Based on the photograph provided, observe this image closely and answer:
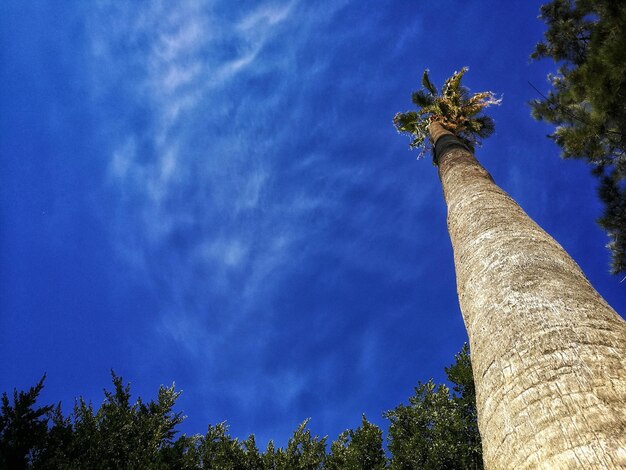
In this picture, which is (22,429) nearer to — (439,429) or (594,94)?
(439,429)

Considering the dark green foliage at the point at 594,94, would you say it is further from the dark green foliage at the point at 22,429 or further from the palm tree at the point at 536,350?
the dark green foliage at the point at 22,429

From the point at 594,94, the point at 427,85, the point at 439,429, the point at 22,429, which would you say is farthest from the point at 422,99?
the point at 22,429

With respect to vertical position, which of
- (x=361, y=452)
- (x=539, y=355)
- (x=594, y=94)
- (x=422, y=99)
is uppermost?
(x=422, y=99)

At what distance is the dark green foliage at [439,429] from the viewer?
12.9 m

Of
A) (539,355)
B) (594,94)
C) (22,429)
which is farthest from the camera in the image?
(22,429)

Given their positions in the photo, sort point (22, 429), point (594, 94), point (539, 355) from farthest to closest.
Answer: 1. point (22, 429)
2. point (594, 94)
3. point (539, 355)

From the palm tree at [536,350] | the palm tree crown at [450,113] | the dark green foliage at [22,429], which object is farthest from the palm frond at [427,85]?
the dark green foliage at [22,429]

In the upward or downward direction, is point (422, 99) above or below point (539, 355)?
above

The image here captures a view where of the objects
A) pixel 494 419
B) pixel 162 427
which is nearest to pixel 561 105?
pixel 494 419

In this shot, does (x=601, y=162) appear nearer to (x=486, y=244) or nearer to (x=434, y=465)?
(x=486, y=244)

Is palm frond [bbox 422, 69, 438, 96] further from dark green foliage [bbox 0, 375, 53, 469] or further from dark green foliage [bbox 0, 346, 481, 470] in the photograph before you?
dark green foliage [bbox 0, 375, 53, 469]

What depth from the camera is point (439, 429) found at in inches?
534

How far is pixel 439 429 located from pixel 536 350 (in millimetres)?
12989

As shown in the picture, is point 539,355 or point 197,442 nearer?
point 539,355
